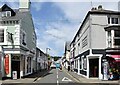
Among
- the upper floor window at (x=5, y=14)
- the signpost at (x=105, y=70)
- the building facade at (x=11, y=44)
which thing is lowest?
the signpost at (x=105, y=70)

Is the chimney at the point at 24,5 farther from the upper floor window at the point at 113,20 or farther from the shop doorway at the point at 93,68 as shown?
the upper floor window at the point at 113,20

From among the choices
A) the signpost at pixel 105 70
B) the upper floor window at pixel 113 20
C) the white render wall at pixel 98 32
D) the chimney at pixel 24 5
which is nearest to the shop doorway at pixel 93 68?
the white render wall at pixel 98 32

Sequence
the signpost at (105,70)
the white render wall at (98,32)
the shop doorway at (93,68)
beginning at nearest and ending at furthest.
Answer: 1. the signpost at (105,70)
2. the white render wall at (98,32)
3. the shop doorway at (93,68)

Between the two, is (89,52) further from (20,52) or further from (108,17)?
(20,52)

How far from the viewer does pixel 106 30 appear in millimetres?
30875

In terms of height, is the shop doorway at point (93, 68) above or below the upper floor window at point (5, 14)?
below

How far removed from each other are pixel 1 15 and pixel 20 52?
6195mm

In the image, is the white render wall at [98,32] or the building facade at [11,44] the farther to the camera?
the white render wall at [98,32]

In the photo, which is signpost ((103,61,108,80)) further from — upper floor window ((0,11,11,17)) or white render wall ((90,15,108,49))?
upper floor window ((0,11,11,17))

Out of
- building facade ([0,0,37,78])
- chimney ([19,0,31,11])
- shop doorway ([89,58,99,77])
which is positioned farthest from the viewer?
chimney ([19,0,31,11])

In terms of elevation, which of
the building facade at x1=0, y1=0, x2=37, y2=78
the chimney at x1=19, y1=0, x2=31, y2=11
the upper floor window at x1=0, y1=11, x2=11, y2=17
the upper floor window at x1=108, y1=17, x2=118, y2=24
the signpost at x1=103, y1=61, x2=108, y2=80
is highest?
the chimney at x1=19, y1=0, x2=31, y2=11

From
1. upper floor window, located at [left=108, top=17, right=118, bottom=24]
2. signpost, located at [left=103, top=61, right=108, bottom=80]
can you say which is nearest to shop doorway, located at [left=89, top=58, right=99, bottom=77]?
signpost, located at [left=103, top=61, right=108, bottom=80]

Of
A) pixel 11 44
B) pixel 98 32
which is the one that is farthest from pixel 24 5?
pixel 98 32

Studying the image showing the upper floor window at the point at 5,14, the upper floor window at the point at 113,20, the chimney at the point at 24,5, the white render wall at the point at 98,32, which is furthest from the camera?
the chimney at the point at 24,5
